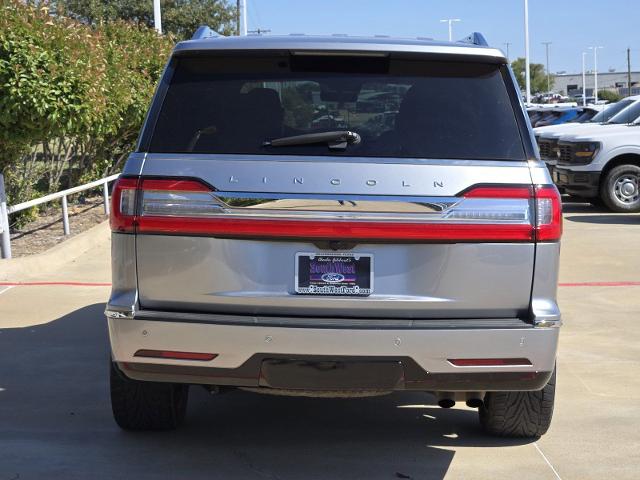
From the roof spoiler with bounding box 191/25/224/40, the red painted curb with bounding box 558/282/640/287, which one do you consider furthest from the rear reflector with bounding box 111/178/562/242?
the red painted curb with bounding box 558/282/640/287

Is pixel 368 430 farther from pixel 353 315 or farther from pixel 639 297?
pixel 639 297

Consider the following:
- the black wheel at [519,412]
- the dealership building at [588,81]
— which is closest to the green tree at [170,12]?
the black wheel at [519,412]

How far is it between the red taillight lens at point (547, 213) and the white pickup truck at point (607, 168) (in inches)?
512

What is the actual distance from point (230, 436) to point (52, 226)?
1001 cm

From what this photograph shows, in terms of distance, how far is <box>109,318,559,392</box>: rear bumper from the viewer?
442 cm

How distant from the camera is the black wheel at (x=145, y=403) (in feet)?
17.4

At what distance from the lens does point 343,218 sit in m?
4.43

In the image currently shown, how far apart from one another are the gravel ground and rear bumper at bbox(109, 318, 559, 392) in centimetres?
821

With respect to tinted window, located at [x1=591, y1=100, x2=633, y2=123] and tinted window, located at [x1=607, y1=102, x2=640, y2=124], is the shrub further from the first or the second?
tinted window, located at [x1=591, y1=100, x2=633, y2=123]

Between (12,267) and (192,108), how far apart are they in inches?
258

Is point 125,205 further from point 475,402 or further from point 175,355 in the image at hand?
point 475,402

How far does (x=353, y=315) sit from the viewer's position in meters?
4.49

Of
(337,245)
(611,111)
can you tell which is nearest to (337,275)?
Result: (337,245)

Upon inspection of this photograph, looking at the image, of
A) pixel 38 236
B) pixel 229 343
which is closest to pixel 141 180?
pixel 229 343
